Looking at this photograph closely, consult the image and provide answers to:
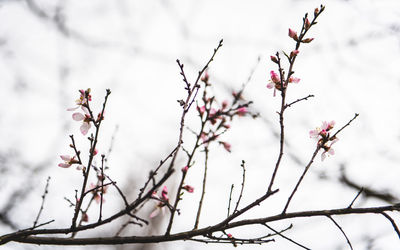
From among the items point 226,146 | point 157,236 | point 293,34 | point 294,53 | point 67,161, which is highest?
point 293,34

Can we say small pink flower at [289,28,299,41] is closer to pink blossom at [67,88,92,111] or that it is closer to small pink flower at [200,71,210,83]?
small pink flower at [200,71,210,83]

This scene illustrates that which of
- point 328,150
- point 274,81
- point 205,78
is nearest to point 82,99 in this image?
point 205,78

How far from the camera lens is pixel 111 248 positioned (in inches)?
259

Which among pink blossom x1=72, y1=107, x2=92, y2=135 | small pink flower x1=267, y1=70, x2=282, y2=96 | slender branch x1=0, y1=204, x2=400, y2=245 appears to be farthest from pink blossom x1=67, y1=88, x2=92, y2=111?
small pink flower x1=267, y1=70, x2=282, y2=96

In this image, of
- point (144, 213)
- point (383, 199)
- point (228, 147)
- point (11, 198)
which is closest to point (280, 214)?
point (228, 147)

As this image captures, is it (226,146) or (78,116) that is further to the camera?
(226,146)

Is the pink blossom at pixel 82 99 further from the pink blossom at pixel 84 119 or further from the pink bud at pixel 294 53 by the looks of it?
the pink bud at pixel 294 53

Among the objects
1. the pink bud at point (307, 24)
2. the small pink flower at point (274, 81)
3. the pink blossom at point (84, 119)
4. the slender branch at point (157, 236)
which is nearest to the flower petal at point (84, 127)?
the pink blossom at point (84, 119)

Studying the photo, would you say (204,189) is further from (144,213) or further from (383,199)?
(144,213)

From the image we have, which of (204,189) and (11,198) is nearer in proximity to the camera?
(204,189)

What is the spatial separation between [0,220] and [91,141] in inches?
180

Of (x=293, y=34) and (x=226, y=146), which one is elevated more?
(x=293, y=34)

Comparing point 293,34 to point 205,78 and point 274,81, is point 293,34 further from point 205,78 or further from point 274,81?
point 205,78

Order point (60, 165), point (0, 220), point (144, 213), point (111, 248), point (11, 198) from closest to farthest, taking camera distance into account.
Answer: point (60, 165) < point (0, 220) < point (11, 198) < point (111, 248) < point (144, 213)
